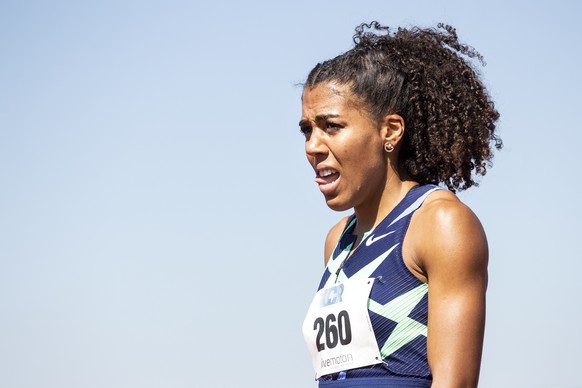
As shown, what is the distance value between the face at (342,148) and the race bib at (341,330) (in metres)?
0.48

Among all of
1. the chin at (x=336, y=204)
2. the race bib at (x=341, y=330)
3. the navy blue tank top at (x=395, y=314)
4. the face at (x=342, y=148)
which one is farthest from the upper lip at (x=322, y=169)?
the race bib at (x=341, y=330)

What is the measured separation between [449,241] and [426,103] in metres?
0.98

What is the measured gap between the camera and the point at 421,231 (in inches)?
186

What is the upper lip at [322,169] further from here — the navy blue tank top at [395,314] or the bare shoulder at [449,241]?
the bare shoulder at [449,241]

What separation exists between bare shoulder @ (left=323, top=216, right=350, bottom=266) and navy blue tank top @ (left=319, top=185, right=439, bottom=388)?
971 mm

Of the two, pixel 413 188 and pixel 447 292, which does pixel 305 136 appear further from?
pixel 447 292

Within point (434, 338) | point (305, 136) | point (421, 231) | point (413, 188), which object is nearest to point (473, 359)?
point (434, 338)

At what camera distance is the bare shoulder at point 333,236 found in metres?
6.03

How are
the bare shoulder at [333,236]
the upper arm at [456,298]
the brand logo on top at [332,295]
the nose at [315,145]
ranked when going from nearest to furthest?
the upper arm at [456,298] → the brand logo on top at [332,295] → the nose at [315,145] → the bare shoulder at [333,236]

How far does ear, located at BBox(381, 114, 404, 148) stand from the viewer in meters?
5.15

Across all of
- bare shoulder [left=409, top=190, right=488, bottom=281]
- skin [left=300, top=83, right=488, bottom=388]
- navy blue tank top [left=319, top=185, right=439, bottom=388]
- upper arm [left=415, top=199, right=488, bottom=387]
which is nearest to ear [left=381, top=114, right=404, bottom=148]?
skin [left=300, top=83, right=488, bottom=388]

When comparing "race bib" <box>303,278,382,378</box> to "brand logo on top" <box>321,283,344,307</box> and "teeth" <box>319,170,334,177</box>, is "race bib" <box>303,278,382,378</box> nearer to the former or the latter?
"brand logo on top" <box>321,283,344,307</box>

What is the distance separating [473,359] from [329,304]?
2.78 ft

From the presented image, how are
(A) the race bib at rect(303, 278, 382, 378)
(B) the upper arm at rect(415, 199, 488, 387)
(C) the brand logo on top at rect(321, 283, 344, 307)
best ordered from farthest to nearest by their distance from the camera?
(C) the brand logo on top at rect(321, 283, 344, 307), (A) the race bib at rect(303, 278, 382, 378), (B) the upper arm at rect(415, 199, 488, 387)
